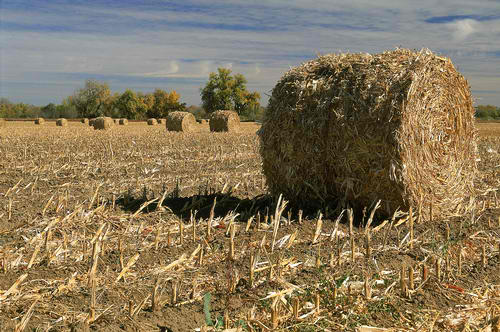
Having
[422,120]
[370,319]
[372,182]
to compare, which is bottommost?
[370,319]

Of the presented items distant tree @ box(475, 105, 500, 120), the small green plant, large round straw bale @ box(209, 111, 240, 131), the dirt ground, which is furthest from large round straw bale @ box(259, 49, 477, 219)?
distant tree @ box(475, 105, 500, 120)

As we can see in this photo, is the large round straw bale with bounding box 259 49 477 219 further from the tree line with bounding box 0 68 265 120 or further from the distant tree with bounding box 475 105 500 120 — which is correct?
the tree line with bounding box 0 68 265 120

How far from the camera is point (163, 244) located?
5824mm

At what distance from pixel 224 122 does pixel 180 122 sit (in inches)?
97.4

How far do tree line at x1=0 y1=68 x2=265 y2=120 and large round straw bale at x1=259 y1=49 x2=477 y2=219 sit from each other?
217 feet

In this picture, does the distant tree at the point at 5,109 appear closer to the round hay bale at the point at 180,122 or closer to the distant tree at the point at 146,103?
the distant tree at the point at 146,103

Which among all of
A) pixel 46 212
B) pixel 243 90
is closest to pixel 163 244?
Result: pixel 46 212

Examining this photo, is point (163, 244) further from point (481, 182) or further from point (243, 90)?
point (243, 90)

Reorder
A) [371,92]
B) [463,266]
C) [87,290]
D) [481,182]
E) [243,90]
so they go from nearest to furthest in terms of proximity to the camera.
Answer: [87,290] → [463,266] → [371,92] → [481,182] → [243,90]

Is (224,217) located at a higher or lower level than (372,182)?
lower

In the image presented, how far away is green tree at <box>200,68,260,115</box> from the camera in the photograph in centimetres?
7462

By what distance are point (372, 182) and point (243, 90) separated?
228 ft

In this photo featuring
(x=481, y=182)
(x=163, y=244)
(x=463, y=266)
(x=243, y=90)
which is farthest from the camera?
(x=243, y=90)

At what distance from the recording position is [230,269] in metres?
4.95
